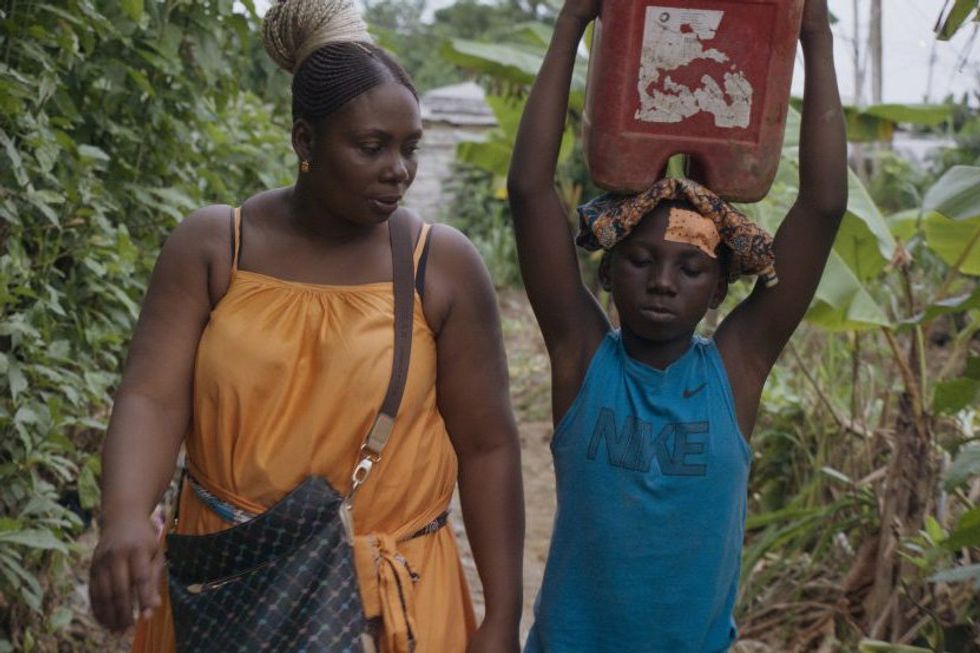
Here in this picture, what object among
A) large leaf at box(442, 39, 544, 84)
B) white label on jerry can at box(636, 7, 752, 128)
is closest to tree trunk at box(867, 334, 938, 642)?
white label on jerry can at box(636, 7, 752, 128)

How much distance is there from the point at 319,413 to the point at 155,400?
327 millimetres

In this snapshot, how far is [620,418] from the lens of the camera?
2.56 m

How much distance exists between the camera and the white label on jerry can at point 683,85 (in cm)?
244

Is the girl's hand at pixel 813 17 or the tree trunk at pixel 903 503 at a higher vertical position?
the girl's hand at pixel 813 17

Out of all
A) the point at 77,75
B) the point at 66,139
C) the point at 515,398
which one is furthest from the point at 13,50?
the point at 515,398

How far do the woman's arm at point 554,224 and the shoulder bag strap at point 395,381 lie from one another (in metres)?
0.24

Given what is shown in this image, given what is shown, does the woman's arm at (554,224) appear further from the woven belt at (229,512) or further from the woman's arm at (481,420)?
the woven belt at (229,512)

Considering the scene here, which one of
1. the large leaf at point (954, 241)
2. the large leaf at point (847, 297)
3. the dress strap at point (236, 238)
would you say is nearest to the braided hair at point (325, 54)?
the dress strap at point (236, 238)

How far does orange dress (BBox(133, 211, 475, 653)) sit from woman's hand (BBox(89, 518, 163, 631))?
16 cm

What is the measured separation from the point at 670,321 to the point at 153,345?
0.99 meters

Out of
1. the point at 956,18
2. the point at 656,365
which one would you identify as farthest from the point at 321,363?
the point at 956,18

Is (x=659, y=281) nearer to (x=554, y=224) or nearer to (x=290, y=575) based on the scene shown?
(x=554, y=224)

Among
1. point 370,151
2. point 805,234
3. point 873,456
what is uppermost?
point 370,151

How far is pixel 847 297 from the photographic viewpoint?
439 cm
